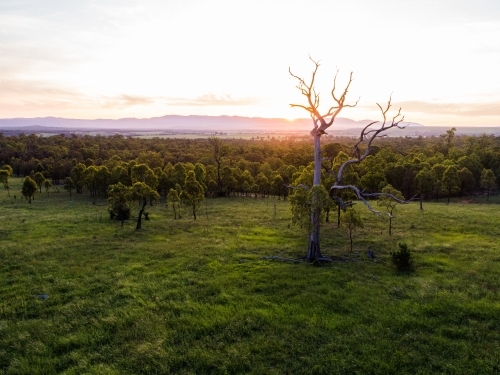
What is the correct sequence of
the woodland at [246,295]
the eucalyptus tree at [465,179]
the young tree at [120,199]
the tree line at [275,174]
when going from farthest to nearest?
the eucalyptus tree at [465,179]
the tree line at [275,174]
the young tree at [120,199]
the woodland at [246,295]

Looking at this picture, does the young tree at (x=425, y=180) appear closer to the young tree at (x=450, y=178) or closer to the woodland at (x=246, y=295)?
the young tree at (x=450, y=178)

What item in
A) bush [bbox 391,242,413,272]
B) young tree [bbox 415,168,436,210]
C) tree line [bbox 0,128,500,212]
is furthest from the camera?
young tree [bbox 415,168,436,210]

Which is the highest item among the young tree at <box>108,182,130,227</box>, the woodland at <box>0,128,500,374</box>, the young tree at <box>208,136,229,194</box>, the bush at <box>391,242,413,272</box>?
the young tree at <box>208,136,229,194</box>

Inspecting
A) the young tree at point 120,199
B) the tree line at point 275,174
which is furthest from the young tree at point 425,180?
the young tree at point 120,199

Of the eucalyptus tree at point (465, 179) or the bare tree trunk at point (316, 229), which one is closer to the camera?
the bare tree trunk at point (316, 229)

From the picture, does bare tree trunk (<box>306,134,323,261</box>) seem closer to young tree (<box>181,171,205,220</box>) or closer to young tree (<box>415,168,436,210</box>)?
young tree (<box>181,171,205,220</box>)

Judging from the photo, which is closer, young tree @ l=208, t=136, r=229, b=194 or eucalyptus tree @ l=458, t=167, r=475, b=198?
eucalyptus tree @ l=458, t=167, r=475, b=198

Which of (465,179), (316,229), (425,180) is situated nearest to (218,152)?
(425,180)

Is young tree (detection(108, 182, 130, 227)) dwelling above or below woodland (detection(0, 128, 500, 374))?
above

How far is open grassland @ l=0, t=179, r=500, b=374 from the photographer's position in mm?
12742

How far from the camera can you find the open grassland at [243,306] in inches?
502

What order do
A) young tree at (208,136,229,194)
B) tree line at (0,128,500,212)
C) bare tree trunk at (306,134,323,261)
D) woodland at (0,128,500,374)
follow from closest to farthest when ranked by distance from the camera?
woodland at (0,128,500,374)
bare tree trunk at (306,134,323,261)
tree line at (0,128,500,212)
young tree at (208,136,229,194)

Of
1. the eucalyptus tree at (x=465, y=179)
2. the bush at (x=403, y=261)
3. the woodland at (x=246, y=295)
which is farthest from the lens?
the eucalyptus tree at (x=465, y=179)

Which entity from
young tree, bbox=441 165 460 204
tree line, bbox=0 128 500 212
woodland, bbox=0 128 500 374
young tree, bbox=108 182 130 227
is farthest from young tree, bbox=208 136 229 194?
young tree, bbox=441 165 460 204
